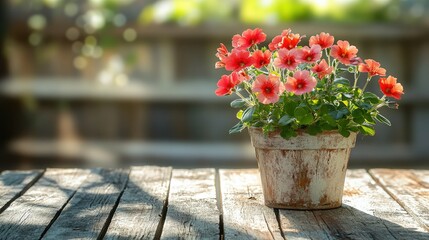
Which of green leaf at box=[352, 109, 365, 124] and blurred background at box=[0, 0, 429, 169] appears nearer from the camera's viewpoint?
green leaf at box=[352, 109, 365, 124]

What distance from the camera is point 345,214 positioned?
2549 millimetres

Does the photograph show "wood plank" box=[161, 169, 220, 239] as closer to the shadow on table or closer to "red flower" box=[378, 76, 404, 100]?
the shadow on table

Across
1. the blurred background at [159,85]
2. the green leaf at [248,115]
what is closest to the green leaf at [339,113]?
the green leaf at [248,115]

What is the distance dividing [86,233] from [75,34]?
4089mm

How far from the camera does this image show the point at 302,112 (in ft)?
8.19

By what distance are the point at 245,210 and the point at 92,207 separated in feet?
1.45

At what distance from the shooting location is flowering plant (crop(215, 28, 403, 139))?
2.50 meters

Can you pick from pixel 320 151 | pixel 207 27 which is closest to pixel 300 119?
pixel 320 151

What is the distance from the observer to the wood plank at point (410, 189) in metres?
2.58

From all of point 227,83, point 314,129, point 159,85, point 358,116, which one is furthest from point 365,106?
point 159,85

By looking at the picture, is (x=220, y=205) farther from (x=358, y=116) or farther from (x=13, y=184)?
(x=13, y=184)

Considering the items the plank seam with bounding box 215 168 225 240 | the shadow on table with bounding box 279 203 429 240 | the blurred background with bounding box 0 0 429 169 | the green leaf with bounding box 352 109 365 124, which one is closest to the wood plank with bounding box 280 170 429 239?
the shadow on table with bounding box 279 203 429 240

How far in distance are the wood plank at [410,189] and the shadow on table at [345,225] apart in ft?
0.21

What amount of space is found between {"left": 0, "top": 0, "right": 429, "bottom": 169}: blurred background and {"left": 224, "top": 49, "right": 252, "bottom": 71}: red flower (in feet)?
11.1
